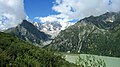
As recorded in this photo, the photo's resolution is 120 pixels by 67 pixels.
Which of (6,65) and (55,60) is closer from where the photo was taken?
(6,65)

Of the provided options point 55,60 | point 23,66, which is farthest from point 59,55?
point 23,66

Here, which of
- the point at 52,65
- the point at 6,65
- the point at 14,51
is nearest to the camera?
the point at 6,65

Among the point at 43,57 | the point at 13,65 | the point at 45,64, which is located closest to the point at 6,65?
the point at 13,65

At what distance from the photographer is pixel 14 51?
134 metres

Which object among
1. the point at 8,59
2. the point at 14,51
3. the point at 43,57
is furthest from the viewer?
the point at 14,51

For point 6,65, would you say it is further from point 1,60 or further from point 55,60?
point 55,60

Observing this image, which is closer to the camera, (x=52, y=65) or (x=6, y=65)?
(x=6, y=65)

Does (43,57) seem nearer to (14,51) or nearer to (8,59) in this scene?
(14,51)

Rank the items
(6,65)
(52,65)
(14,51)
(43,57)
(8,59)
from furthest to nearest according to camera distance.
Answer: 1. (14,51)
2. (43,57)
3. (52,65)
4. (8,59)
5. (6,65)

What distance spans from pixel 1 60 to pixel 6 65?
5095 mm

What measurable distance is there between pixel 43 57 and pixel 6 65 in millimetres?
35671

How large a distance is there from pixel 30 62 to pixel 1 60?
12.4 m

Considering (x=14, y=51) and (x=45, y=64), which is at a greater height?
(x=14, y=51)

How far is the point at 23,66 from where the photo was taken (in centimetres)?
9638
